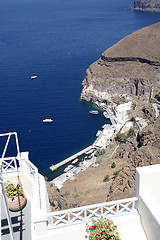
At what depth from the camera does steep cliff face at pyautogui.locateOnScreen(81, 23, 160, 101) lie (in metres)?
74.4

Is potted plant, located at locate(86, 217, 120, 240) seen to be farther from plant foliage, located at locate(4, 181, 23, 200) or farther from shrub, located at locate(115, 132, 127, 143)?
shrub, located at locate(115, 132, 127, 143)

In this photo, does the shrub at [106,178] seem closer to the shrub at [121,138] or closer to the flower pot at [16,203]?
the shrub at [121,138]

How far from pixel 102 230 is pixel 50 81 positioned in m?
79.0

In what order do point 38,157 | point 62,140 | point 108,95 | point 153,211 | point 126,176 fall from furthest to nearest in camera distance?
point 108,95
point 62,140
point 38,157
point 126,176
point 153,211

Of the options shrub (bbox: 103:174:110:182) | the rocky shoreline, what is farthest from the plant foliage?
shrub (bbox: 103:174:110:182)

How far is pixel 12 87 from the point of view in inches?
3199

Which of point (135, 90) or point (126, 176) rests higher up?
point (126, 176)

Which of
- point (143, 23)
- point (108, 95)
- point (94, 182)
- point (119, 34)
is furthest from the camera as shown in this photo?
point (143, 23)

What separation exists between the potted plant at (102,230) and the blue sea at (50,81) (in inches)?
1496

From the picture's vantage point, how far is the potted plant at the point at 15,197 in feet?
35.4

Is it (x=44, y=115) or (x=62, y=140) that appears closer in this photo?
(x=62, y=140)

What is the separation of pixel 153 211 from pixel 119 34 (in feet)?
437

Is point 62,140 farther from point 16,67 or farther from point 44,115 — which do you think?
point 16,67

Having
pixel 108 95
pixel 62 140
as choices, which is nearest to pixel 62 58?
pixel 108 95
